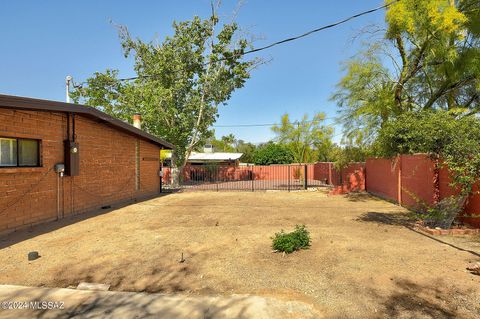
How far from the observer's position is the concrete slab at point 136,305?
3.72 meters

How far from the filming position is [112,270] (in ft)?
17.3

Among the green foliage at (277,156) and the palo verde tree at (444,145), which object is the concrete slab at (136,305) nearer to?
the palo verde tree at (444,145)

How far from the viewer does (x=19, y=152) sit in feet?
27.6

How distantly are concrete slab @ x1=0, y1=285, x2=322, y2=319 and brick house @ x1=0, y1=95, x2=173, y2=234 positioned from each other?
466cm

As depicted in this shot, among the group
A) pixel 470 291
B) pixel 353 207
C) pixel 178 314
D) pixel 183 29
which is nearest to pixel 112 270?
pixel 178 314

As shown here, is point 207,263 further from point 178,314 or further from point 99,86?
point 99,86

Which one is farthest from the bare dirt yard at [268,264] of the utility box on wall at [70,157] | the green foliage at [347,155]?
the green foliage at [347,155]

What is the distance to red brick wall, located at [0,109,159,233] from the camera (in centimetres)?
800

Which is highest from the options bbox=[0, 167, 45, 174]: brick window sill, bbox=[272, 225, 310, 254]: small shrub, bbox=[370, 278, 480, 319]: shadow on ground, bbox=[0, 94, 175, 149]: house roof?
bbox=[0, 94, 175, 149]: house roof

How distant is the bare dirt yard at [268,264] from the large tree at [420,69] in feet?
23.4

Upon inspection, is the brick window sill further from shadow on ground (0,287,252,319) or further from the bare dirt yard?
shadow on ground (0,287,252,319)

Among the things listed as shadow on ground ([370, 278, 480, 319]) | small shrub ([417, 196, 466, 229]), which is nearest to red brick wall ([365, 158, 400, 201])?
small shrub ([417, 196, 466, 229])

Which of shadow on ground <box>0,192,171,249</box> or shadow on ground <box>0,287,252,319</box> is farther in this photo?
shadow on ground <box>0,192,171,249</box>

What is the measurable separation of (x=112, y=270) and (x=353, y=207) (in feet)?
32.6
